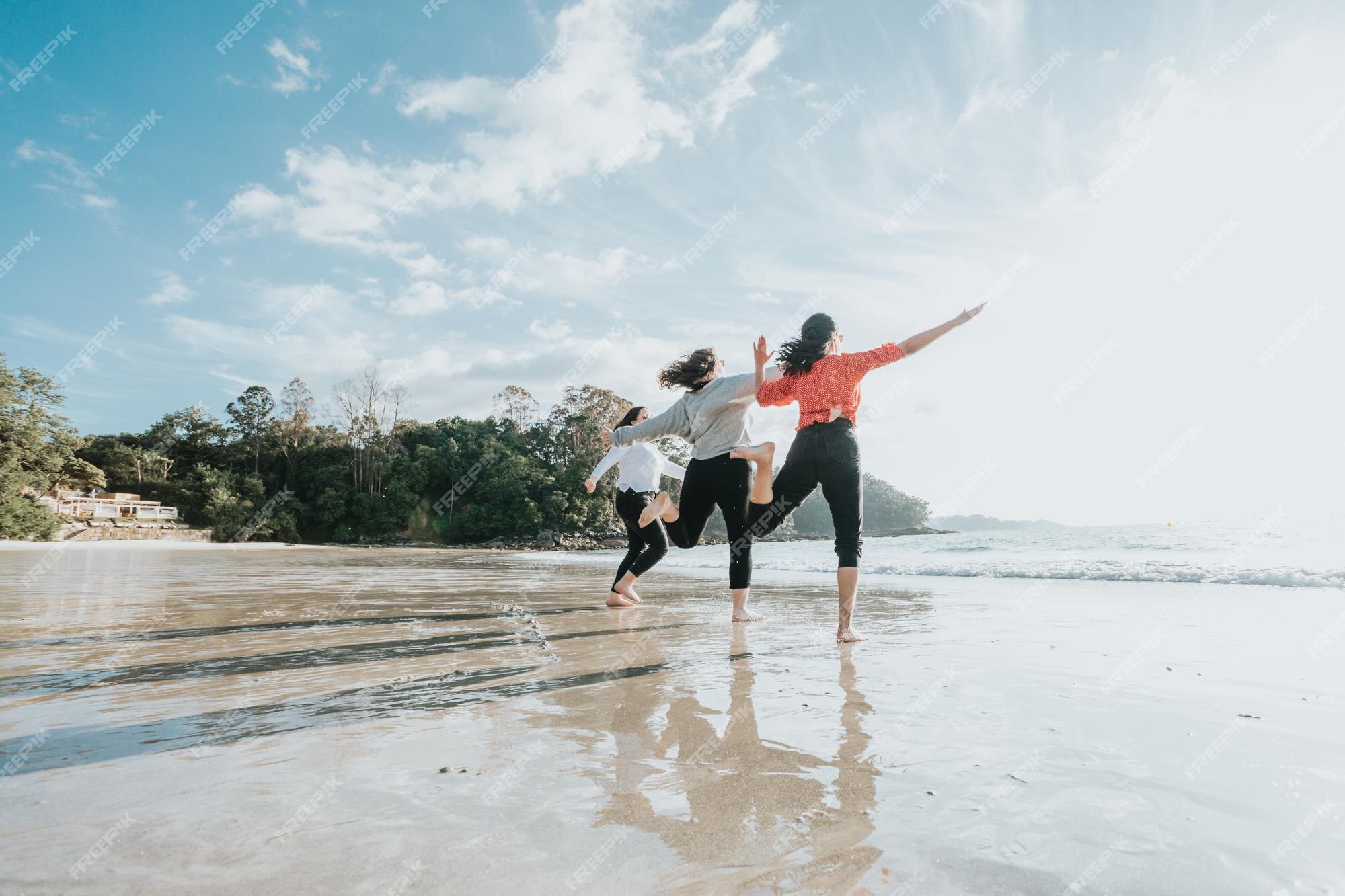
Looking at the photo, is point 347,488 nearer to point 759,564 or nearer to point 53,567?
point 53,567

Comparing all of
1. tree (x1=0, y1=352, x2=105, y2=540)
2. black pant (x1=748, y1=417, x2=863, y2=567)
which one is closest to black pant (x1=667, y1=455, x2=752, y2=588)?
black pant (x1=748, y1=417, x2=863, y2=567)

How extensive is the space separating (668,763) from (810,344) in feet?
10.0

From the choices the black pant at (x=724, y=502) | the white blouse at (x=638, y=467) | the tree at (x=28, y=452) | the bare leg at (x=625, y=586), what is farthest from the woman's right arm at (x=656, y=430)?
the tree at (x=28, y=452)

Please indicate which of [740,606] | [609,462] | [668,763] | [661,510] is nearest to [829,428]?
[740,606]

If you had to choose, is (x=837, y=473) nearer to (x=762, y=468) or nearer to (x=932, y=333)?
(x=762, y=468)

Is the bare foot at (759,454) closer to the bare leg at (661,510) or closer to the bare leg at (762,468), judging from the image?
the bare leg at (762,468)

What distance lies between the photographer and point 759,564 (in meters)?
15.5

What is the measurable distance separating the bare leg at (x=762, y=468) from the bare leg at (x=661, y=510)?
0.80 m

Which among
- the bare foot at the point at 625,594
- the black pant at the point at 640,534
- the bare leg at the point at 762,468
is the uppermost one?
the bare leg at the point at 762,468

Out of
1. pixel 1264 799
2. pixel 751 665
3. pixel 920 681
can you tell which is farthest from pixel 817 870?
pixel 751 665

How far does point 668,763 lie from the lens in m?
1.90

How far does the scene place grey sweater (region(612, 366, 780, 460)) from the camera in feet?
15.2

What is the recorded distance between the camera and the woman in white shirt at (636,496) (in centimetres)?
596

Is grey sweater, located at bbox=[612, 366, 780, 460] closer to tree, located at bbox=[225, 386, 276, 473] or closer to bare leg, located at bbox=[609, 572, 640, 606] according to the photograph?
bare leg, located at bbox=[609, 572, 640, 606]
